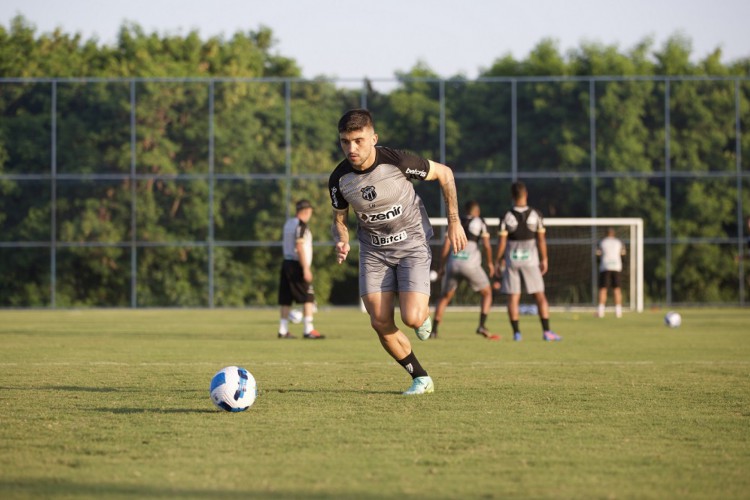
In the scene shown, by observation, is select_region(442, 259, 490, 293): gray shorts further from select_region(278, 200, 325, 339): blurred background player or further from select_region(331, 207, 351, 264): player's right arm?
select_region(331, 207, 351, 264): player's right arm

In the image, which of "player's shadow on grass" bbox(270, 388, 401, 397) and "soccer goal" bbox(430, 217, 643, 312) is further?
"soccer goal" bbox(430, 217, 643, 312)

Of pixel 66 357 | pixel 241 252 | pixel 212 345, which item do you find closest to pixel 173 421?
pixel 66 357

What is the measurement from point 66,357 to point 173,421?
631 cm

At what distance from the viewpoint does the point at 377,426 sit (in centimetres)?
716

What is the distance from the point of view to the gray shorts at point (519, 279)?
55.4 feet

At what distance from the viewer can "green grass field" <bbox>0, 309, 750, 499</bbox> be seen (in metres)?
5.31

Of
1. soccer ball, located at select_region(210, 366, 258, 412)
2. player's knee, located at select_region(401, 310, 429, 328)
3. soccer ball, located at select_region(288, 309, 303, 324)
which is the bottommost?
soccer ball, located at select_region(288, 309, 303, 324)

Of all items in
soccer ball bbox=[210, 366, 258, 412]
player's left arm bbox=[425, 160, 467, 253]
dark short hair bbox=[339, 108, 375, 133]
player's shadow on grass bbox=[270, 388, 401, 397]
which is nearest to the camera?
soccer ball bbox=[210, 366, 258, 412]

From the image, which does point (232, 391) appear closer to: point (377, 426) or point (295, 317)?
point (377, 426)

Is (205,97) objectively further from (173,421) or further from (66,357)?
(173,421)

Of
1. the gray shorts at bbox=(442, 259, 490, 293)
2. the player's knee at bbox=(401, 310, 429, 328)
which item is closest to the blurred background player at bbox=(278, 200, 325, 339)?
the gray shorts at bbox=(442, 259, 490, 293)

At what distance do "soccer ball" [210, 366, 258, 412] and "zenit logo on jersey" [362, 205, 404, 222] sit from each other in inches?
65.7

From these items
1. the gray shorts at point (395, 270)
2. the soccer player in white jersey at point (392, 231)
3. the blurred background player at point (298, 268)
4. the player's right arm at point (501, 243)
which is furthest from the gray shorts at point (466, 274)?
the gray shorts at point (395, 270)

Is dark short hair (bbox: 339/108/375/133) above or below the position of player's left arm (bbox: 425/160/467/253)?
above
